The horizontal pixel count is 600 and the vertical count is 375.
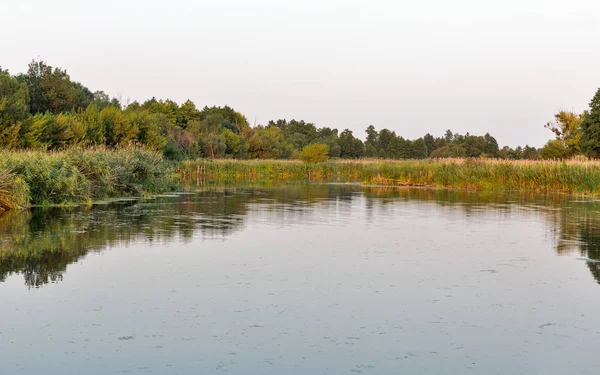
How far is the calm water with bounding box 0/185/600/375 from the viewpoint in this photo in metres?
6.01

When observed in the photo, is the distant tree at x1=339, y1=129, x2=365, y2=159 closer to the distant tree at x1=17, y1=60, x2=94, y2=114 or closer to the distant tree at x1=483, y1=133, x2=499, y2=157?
the distant tree at x1=483, y1=133, x2=499, y2=157

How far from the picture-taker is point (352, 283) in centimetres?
947

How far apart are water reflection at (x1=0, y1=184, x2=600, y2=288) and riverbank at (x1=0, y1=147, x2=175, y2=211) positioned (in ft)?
4.05

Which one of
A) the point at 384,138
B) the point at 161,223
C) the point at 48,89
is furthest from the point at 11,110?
the point at 384,138

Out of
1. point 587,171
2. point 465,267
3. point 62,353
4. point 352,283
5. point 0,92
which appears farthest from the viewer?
point 0,92

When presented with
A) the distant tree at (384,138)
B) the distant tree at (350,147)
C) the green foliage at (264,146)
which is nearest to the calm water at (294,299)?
the green foliage at (264,146)

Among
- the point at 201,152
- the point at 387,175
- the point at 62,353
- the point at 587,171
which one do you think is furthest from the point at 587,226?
the point at 201,152

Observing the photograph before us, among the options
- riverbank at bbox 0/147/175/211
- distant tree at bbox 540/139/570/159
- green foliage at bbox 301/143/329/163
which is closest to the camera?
riverbank at bbox 0/147/175/211

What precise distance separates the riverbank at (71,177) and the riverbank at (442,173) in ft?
60.4

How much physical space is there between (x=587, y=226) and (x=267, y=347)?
13.8 meters

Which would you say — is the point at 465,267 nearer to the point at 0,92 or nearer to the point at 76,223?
the point at 76,223

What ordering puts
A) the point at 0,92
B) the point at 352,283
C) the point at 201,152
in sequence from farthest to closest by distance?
the point at 201,152, the point at 0,92, the point at 352,283

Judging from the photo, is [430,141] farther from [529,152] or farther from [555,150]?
[555,150]

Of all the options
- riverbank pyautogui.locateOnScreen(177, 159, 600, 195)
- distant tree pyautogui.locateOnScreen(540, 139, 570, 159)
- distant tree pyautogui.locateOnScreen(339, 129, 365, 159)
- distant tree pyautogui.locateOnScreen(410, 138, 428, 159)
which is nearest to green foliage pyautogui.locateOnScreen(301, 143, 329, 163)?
riverbank pyautogui.locateOnScreen(177, 159, 600, 195)
